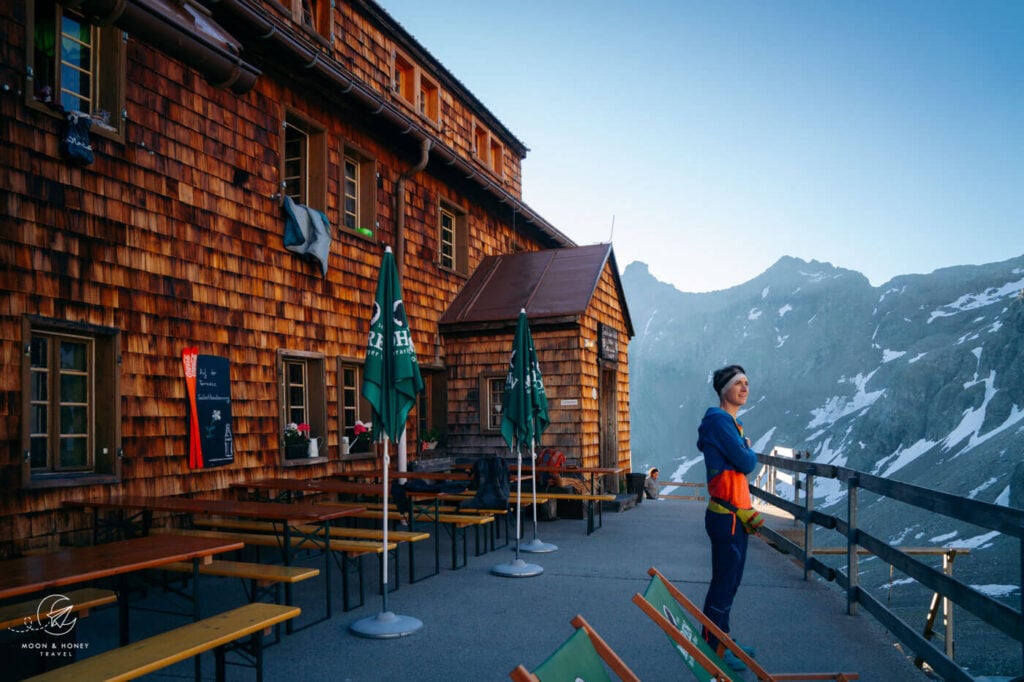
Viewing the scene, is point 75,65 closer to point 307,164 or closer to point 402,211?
point 307,164

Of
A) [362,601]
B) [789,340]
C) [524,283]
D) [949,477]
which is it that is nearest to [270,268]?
[362,601]

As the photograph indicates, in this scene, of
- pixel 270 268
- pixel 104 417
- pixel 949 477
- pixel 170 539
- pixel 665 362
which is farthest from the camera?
pixel 665 362

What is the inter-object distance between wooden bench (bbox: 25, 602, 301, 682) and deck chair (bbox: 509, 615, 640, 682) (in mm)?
1731

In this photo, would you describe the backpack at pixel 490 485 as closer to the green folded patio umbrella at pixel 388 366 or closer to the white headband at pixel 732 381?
the green folded patio umbrella at pixel 388 366

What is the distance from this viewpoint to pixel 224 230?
8.53m

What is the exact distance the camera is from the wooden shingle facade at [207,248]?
635 centimetres

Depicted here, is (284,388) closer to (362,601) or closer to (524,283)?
(362,601)

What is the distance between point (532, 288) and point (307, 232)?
17.1 feet

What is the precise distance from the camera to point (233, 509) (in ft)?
18.8

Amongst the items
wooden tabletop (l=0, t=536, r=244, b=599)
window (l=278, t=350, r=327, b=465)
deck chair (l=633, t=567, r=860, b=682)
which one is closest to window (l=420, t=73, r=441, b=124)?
window (l=278, t=350, r=327, b=465)

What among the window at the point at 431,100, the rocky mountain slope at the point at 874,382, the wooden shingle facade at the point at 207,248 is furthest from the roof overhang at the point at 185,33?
the rocky mountain slope at the point at 874,382

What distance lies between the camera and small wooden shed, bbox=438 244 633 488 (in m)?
12.9

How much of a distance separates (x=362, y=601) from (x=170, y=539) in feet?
6.02

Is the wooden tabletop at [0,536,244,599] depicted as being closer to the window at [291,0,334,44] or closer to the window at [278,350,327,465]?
the window at [278,350,327,465]
